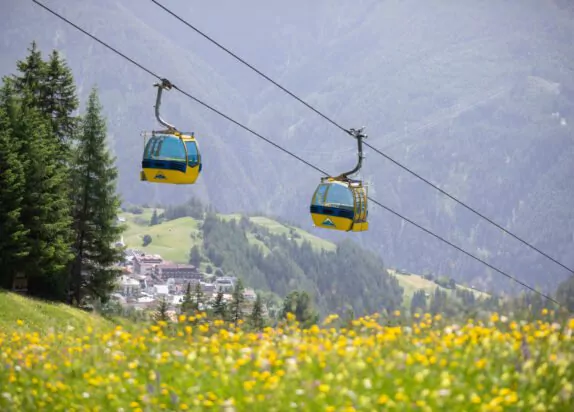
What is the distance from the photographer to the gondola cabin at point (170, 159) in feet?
69.8

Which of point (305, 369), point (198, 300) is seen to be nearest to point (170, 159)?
point (198, 300)

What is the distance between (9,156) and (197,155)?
25.4 metres

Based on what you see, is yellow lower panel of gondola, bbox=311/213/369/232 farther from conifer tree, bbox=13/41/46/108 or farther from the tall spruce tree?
conifer tree, bbox=13/41/46/108

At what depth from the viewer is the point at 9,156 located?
44.2m

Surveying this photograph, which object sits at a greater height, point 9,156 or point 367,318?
point 9,156

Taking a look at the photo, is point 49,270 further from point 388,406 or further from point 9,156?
point 388,406

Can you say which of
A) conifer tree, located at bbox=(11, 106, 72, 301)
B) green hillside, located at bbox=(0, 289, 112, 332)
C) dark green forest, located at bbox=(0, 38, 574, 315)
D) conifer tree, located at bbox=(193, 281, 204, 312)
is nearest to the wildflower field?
conifer tree, located at bbox=(193, 281, 204, 312)

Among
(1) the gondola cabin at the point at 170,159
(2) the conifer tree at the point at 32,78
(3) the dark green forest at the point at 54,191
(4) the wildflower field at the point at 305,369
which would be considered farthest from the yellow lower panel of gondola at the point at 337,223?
(2) the conifer tree at the point at 32,78

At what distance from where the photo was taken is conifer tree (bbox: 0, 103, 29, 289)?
4347 centimetres

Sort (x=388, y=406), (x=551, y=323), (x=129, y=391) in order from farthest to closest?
(x=551, y=323), (x=129, y=391), (x=388, y=406)

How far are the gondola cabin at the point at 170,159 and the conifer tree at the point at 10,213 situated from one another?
23.9 meters

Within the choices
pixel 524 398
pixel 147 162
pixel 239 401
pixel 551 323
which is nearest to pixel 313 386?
pixel 239 401

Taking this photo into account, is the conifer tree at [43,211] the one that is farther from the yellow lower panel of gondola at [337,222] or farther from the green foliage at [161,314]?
the yellow lower panel of gondola at [337,222]

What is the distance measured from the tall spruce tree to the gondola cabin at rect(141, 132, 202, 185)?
3199cm
